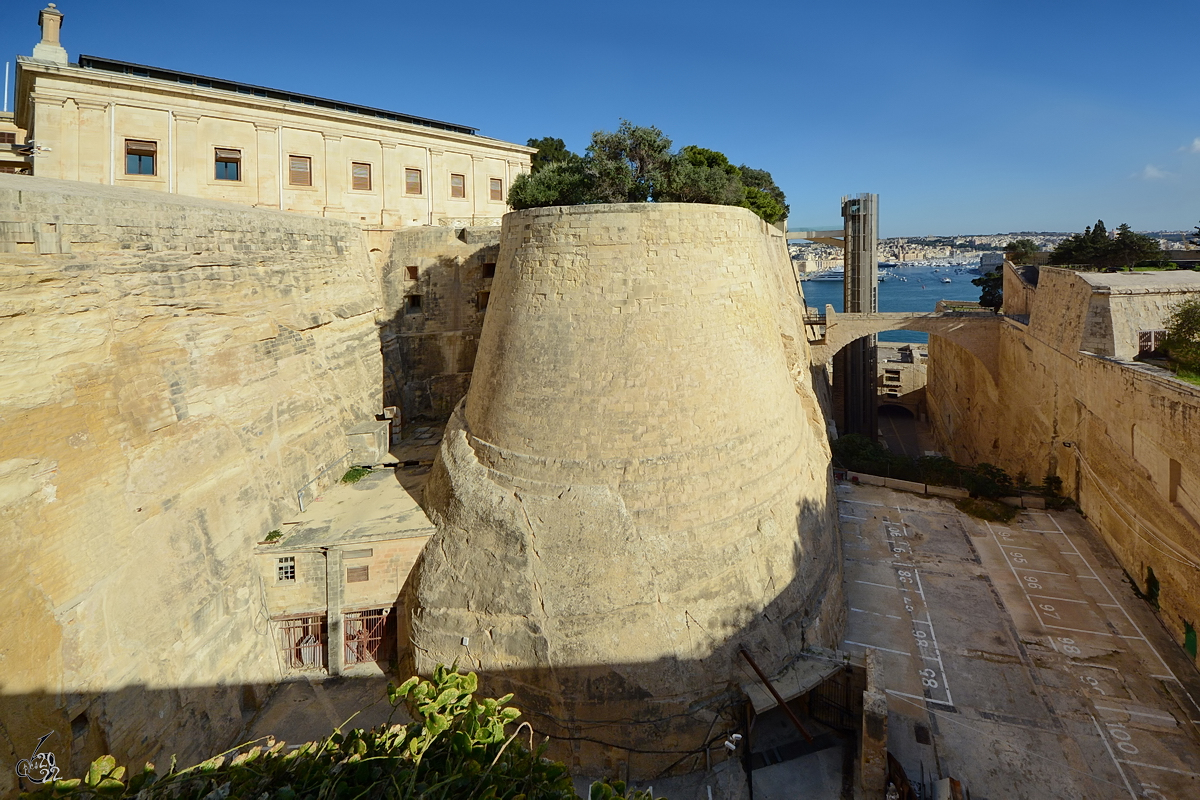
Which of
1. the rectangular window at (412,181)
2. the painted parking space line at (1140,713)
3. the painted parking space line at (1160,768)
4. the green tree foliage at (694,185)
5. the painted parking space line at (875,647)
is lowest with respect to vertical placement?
the painted parking space line at (1160,768)

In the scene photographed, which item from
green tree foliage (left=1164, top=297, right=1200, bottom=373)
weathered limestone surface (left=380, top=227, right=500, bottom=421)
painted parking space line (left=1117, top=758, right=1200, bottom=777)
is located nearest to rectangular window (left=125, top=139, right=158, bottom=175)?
weathered limestone surface (left=380, top=227, right=500, bottom=421)

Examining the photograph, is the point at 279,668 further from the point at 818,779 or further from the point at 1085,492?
the point at 1085,492

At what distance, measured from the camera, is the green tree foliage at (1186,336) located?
Result: 48.3ft

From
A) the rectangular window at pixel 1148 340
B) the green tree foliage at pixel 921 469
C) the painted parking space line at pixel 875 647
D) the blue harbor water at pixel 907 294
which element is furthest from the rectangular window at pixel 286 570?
the blue harbor water at pixel 907 294

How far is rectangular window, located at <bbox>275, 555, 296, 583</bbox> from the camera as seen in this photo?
12.3 meters

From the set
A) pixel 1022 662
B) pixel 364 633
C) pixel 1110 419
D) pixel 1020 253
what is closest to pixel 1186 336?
pixel 1110 419

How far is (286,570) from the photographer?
1230 centimetres

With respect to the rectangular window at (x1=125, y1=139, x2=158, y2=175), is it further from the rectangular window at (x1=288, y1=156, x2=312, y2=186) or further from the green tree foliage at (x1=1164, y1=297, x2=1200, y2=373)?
the green tree foliage at (x1=1164, y1=297, x2=1200, y2=373)

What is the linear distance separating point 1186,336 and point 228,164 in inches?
1137

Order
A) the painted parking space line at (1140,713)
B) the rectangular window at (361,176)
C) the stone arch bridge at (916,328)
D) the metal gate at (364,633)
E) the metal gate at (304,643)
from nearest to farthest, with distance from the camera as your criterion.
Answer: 1. the painted parking space line at (1140,713)
2. the metal gate at (304,643)
3. the metal gate at (364,633)
4. the rectangular window at (361,176)
5. the stone arch bridge at (916,328)

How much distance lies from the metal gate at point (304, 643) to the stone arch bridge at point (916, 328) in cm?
1941

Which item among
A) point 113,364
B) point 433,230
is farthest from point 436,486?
point 433,230

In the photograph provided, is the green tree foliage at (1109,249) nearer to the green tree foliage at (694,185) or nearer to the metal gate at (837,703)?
the green tree foliage at (694,185)

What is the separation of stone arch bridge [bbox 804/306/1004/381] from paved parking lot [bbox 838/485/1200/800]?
8341mm
